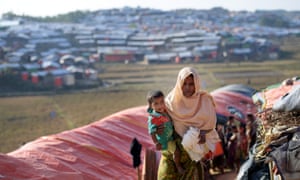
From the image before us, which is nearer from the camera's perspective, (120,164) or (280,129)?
(280,129)

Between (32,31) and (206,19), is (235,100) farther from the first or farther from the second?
(206,19)

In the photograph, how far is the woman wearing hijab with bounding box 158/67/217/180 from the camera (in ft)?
10.2

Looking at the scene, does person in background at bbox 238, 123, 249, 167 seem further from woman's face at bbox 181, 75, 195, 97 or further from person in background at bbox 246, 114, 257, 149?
woman's face at bbox 181, 75, 195, 97

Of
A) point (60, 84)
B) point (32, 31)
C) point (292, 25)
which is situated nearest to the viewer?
point (60, 84)

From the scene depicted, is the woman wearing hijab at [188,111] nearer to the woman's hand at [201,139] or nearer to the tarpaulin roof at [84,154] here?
the woman's hand at [201,139]

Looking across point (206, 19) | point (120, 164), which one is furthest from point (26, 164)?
point (206, 19)

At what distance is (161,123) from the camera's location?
3.13 meters

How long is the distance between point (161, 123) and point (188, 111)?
0.69 ft

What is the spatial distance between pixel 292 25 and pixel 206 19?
19744mm

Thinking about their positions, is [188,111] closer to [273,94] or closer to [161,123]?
[161,123]

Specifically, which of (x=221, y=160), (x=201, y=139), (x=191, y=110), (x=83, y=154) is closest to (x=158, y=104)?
(x=191, y=110)

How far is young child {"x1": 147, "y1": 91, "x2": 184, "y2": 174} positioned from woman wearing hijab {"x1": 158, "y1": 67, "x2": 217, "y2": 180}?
57 mm

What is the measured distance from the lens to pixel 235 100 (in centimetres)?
1036

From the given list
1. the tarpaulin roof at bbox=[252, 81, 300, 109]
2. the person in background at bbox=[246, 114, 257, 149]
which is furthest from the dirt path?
the tarpaulin roof at bbox=[252, 81, 300, 109]
